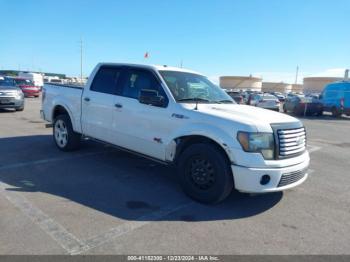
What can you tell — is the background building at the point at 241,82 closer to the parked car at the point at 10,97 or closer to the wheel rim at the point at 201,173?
the parked car at the point at 10,97

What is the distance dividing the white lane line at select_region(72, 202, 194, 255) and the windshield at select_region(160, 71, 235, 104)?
5.41ft

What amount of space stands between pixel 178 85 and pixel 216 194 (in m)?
1.95

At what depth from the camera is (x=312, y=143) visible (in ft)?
32.9

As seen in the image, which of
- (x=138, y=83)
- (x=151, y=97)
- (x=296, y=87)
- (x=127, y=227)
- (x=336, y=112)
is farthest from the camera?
(x=296, y=87)

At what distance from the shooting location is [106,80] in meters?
6.09

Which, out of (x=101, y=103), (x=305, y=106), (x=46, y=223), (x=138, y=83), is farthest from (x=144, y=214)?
(x=305, y=106)

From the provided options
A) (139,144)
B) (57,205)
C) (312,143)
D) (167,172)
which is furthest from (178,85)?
(312,143)

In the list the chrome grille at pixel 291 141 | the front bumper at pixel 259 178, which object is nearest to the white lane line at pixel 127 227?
the front bumper at pixel 259 178

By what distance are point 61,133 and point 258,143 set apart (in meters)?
4.78

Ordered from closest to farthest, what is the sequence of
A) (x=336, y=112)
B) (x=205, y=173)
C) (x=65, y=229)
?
(x=65, y=229) → (x=205, y=173) → (x=336, y=112)

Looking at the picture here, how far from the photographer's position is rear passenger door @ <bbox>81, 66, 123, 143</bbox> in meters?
5.84

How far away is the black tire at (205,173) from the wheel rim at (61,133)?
345 centimetres

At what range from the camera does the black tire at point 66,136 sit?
694cm

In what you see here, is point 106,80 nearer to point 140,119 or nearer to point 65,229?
point 140,119
